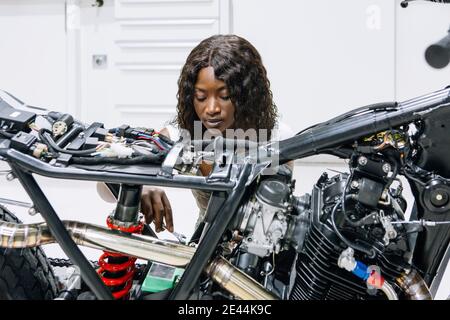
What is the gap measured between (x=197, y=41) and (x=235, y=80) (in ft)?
8.02

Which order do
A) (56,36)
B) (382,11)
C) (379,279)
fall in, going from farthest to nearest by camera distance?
(56,36)
(382,11)
(379,279)

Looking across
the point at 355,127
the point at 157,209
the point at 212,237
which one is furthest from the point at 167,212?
the point at 355,127

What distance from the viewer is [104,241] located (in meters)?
1.04

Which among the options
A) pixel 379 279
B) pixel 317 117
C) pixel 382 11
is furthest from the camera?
pixel 317 117

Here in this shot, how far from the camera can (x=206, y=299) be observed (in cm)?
103

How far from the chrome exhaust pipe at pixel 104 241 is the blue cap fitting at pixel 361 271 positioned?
327mm

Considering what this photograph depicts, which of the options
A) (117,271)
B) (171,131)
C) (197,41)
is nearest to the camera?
(117,271)

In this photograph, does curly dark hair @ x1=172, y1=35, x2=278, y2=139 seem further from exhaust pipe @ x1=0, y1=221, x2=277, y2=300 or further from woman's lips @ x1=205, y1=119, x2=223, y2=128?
exhaust pipe @ x1=0, y1=221, x2=277, y2=300

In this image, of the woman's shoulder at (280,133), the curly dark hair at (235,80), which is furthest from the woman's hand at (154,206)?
the woman's shoulder at (280,133)

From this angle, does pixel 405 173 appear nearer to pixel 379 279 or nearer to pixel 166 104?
pixel 379 279

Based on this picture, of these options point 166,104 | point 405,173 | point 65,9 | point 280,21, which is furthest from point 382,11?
point 405,173

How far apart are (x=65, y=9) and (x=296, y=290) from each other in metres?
3.66

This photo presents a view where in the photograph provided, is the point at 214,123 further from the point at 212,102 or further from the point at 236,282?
the point at 236,282

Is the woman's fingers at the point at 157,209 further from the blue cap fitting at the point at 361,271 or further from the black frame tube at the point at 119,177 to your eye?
the blue cap fitting at the point at 361,271
